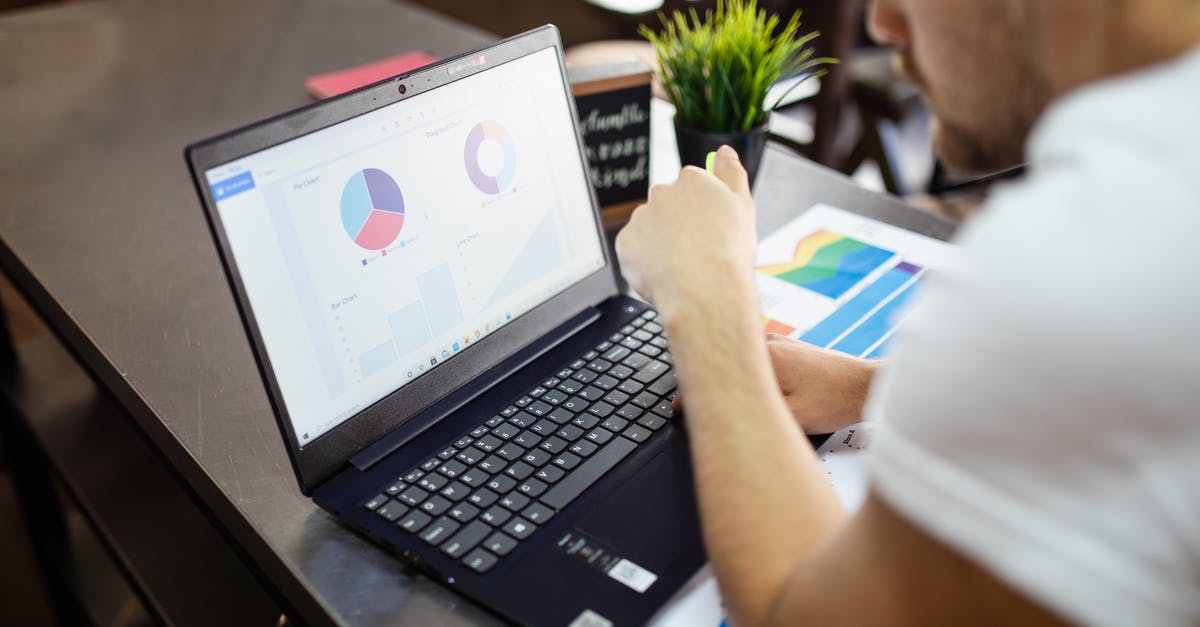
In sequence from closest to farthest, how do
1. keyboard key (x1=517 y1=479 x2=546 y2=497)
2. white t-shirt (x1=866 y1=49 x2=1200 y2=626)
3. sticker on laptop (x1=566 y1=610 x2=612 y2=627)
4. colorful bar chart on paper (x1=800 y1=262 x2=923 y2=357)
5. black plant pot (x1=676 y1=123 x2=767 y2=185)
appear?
white t-shirt (x1=866 y1=49 x2=1200 y2=626), sticker on laptop (x1=566 y1=610 x2=612 y2=627), keyboard key (x1=517 y1=479 x2=546 y2=497), colorful bar chart on paper (x1=800 y1=262 x2=923 y2=357), black plant pot (x1=676 y1=123 x2=767 y2=185)

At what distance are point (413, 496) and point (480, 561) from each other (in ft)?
0.29

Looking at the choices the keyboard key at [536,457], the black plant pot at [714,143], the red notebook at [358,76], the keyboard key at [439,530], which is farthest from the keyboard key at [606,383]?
the red notebook at [358,76]

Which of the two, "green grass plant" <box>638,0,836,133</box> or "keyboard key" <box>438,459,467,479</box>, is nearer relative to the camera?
"keyboard key" <box>438,459,467,479</box>

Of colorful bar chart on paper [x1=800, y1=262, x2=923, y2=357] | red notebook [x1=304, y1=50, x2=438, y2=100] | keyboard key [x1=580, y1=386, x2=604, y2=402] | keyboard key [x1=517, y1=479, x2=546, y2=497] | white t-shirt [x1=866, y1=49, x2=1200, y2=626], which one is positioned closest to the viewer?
white t-shirt [x1=866, y1=49, x2=1200, y2=626]

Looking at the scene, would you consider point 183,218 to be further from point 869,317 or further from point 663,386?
point 869,317

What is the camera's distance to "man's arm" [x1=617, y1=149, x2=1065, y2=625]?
1.64ft

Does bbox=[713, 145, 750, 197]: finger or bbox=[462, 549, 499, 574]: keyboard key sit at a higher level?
bbox=[713, 145, 750, 197]: finger

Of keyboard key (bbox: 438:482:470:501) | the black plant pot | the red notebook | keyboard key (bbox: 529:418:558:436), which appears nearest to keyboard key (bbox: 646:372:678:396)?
keyboard key (bbox: 529:418:558:436)

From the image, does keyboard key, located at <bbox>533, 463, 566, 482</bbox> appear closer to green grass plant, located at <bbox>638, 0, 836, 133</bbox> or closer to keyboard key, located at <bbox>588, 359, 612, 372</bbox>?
keyboard key, located at <bbox>588, 359, 612, 372</bbox>

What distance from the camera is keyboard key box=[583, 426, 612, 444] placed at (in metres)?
0.77

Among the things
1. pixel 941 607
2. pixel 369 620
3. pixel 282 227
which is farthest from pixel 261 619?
pixel 941 607

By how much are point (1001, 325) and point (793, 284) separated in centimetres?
58

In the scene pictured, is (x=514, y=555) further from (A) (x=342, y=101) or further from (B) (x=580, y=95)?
(B) (x=580, y=95)

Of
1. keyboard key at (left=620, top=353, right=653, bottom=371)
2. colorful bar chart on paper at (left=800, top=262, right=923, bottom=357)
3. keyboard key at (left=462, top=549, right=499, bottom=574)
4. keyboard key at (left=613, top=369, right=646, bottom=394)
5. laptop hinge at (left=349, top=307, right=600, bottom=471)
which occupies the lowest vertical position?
colorful bar chart on paper at (left=800, top=262, right=923, bottom=357)
